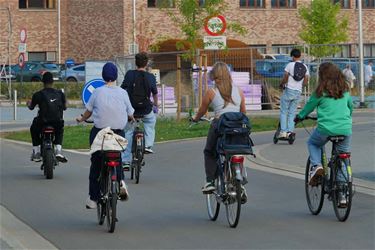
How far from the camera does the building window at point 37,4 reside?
227 ft

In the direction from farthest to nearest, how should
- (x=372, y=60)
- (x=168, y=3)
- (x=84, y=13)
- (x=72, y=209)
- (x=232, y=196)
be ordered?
(x=84, y=13) < (x=372, y=60) < (x=168, y=3) < (x=72, y=209) < (x=232, y=196)

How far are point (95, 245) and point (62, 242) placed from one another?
0.40 m

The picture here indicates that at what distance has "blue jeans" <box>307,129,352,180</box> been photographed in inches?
420

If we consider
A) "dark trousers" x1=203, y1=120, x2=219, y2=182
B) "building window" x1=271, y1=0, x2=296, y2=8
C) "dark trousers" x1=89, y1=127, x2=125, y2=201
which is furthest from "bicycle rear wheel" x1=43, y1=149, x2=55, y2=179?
"building window" x1=271, y1=0, x2=296, y2=8

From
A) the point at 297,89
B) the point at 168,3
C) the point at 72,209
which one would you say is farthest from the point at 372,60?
the point at 72,209

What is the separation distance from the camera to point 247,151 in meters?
10.4

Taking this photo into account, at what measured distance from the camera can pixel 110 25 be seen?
65.1m

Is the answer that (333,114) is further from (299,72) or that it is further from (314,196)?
(299,72)

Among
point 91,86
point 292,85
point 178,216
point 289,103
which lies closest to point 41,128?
point 91,86

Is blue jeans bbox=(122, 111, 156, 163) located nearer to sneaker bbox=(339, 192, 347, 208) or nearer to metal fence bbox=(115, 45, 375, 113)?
sneaker bbox=(339, 192, 347, 208)

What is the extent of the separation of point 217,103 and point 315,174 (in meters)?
1.33

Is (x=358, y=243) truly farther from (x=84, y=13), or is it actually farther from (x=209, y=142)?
(x=84, y=13)

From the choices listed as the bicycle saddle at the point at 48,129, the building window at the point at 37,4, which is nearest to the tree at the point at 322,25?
the building window at the point at 37,4

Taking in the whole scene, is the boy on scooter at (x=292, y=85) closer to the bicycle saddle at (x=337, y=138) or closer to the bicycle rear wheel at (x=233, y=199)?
the bicycle saddle at (x=337, y=138)
